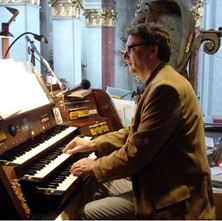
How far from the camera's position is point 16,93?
2422 millimetres

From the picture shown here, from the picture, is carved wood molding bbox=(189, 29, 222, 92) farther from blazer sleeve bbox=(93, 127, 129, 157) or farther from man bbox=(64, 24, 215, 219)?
man bbox=(64, 24, 215, 219)

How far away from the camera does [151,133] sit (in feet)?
5.98

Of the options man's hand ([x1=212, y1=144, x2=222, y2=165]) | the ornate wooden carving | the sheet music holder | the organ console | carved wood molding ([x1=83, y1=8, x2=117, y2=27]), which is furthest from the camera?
carved wood molding ([x1=83, y1=8, x2=117, y2=27])

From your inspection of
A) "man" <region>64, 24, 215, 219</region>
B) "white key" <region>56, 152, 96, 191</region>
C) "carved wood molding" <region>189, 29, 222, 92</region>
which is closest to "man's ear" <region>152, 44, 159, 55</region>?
"man" <region>64, 24, 215, 219</region>

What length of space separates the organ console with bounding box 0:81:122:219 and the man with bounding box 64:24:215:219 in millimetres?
199

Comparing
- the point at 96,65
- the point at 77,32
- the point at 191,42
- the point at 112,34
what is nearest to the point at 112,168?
the point at 191,42

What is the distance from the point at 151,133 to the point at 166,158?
0.53ft

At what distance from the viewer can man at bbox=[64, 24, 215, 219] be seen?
72.2 inches

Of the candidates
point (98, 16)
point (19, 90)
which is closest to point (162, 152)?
point (19, 90)

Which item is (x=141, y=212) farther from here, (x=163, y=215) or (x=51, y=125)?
(x=51, y=125)

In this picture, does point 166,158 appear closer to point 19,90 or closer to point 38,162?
point 38,162

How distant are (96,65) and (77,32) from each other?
1538mm

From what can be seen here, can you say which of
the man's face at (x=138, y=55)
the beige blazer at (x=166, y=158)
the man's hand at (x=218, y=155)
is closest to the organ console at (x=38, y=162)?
the beige blazer at (x=166, y=158)

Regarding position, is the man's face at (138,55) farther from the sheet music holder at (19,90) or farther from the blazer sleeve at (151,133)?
the sheet music holder at (19,90)
